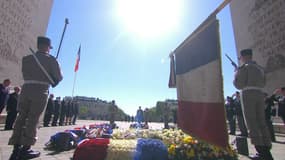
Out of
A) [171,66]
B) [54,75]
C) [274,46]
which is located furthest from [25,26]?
[274,46]

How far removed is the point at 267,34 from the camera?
40.9 feet

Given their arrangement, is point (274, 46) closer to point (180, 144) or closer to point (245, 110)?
point (245, 110)

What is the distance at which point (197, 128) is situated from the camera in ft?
9.23

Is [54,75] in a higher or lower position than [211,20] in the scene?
lower

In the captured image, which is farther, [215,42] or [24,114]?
[24,114]

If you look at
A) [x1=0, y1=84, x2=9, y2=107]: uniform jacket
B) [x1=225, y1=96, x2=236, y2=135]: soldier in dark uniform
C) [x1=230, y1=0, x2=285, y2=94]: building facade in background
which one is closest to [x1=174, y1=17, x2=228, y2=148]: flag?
[x1=0, y1=84, x2=9, y2=107]: uniform jacket

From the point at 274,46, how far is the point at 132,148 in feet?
38.8

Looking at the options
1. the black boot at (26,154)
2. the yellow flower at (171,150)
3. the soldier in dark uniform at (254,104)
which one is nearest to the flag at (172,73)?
the soldier in dark uniform at (254,104)

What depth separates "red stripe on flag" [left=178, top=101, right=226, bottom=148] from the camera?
2.36 m

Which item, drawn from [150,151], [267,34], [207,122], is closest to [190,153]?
[150,151]

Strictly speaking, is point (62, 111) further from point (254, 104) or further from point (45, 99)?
point (254, 104)

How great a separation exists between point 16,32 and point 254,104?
1250 cm

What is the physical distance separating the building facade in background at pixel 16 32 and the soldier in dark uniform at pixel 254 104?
11310 mm

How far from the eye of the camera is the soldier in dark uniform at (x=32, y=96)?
3311 millimetres
